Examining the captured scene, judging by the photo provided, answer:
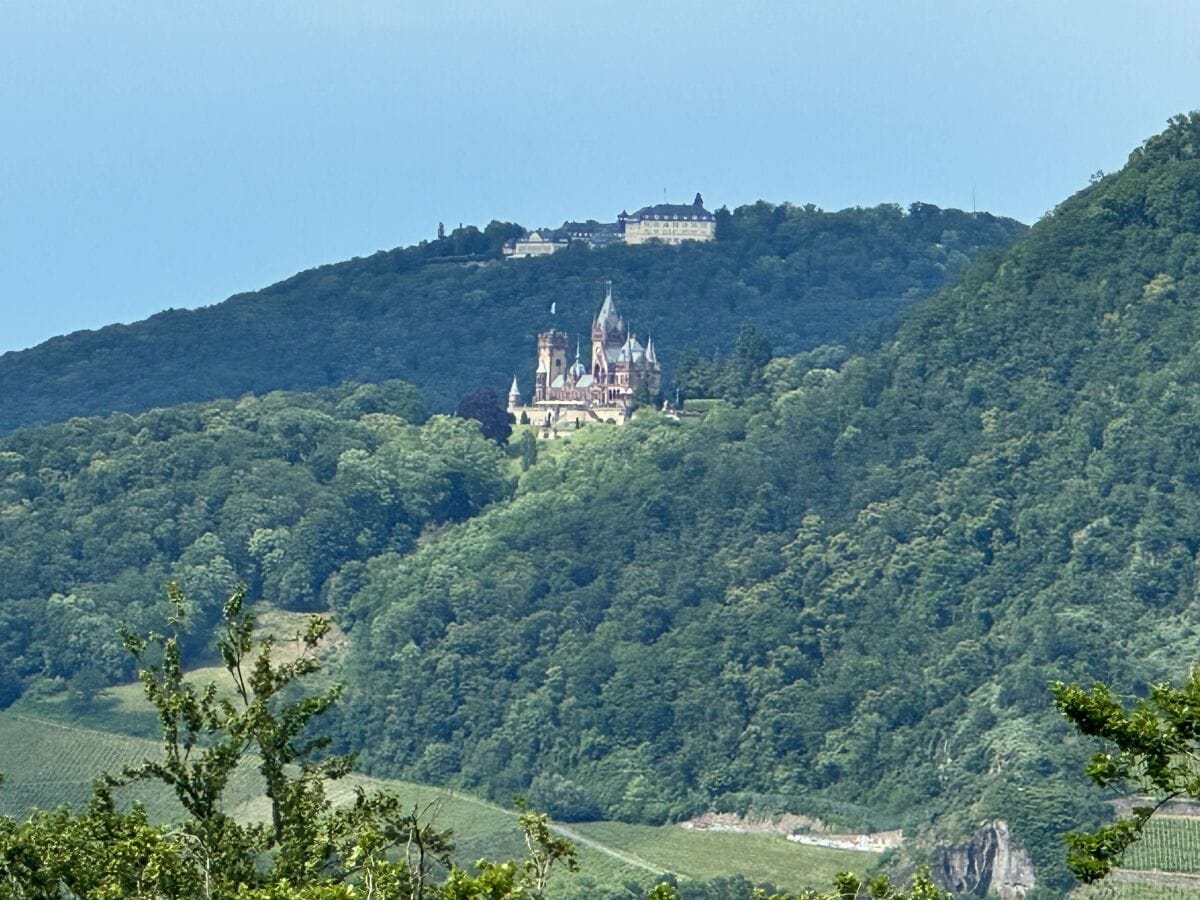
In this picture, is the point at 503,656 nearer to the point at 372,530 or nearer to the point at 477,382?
the point at 372,530

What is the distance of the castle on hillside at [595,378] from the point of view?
15288 cm

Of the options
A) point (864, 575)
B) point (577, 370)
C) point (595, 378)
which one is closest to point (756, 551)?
point (864, 575)

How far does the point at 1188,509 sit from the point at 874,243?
84.8m

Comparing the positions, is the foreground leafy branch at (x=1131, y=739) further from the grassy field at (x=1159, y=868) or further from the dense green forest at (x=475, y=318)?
the dense green forest at (x=475, y=318)

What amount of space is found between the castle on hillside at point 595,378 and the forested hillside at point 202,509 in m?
6.91

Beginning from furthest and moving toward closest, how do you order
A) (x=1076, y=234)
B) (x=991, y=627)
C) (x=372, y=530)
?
(x=372, y=530) → (x=1076, y=234) → (x=991, y=627)

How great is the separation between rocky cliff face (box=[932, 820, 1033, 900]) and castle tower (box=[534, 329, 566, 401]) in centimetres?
6358

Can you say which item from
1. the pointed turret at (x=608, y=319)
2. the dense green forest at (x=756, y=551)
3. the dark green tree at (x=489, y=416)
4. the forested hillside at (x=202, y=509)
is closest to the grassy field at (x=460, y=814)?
the dense green forest at (x=756, y=551)

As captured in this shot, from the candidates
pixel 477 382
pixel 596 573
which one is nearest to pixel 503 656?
pixel 596 573

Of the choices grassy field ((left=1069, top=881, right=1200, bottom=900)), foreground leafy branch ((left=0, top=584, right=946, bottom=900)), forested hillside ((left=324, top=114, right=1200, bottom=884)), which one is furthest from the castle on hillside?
foreground leafy branch ((left=0, top=584, right=946, bottom=900))

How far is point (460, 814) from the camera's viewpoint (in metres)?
106

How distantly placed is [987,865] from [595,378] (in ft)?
213

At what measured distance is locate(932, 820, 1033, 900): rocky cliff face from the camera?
305 ft

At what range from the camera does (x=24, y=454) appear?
5753 inches
